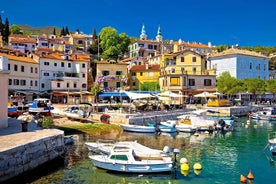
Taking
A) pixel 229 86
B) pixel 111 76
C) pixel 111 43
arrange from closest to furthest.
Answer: pixel 229 86 < pixel 111 76 < pixel 111 43

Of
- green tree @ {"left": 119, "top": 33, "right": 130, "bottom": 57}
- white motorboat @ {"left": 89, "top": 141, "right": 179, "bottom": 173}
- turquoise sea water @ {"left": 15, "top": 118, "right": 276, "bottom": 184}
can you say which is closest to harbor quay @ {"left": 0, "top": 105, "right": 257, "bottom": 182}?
turquoise sea water @ {"left": 15, "top": 118, "right": 276, "bottom": 184}

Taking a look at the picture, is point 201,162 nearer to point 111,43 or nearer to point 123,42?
point 111,43

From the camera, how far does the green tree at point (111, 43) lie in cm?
10238

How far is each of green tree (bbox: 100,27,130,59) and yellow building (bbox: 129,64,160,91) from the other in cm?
2308

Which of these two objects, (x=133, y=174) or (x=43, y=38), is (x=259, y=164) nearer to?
(x=133, y=174)

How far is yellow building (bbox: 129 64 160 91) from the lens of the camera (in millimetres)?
78000

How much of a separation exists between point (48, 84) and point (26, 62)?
7.37 meters

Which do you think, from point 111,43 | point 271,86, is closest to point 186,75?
point 271,86

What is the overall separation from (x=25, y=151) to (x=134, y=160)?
667 centimetres

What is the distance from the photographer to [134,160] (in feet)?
65.4

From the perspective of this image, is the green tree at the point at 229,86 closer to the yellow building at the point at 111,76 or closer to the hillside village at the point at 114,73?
the hillside village at the point at 114,73

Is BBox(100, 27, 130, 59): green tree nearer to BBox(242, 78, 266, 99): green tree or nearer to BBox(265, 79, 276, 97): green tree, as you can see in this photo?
BBox(242, 78, 266, 99): green tree

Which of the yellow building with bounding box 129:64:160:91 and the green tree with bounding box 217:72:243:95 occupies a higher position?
the yellow building with bounding box 129:64:160:91

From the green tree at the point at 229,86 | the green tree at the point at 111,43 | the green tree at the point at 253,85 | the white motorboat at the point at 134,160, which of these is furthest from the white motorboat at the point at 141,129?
the green tree at the point at 111,43
